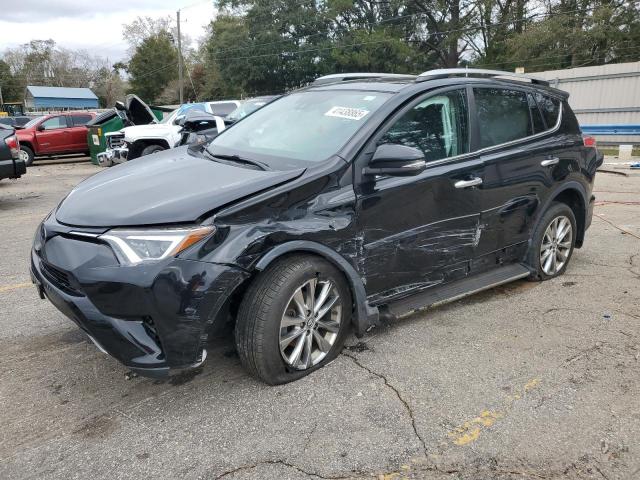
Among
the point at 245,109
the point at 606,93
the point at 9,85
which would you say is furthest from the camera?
the point at 9,85

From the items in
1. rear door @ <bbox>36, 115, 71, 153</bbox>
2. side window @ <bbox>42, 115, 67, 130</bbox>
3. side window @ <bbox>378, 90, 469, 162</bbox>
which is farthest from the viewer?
side window @ <bbox>42, 115, 67, 130</bbox>

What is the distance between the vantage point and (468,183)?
3793 mm

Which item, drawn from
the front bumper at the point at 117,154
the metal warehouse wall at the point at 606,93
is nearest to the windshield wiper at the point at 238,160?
the front bumper at the point at 117,154

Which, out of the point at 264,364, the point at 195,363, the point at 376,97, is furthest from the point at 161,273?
the point at 376,97

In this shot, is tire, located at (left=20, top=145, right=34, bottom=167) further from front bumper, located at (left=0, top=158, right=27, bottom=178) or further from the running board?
the running board

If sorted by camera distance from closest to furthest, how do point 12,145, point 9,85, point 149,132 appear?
point 12,145 → point 149,132 → point 9,85

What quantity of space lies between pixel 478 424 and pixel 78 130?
59.2 feet

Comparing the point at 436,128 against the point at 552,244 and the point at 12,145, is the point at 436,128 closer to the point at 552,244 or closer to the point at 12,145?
the point at 552,244

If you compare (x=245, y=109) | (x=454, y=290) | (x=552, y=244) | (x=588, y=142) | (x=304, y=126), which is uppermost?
(x=245, y=109)

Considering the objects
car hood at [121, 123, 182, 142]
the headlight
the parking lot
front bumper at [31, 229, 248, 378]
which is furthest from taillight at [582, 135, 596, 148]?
car hood at [121, 123, 182, 142]

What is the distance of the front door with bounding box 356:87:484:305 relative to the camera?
3.34 m

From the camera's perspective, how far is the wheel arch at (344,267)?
9.44ft

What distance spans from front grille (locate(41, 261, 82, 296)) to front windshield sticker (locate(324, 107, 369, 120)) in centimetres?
194

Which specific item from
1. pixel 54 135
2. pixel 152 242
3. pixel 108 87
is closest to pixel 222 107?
pixel 54 135
